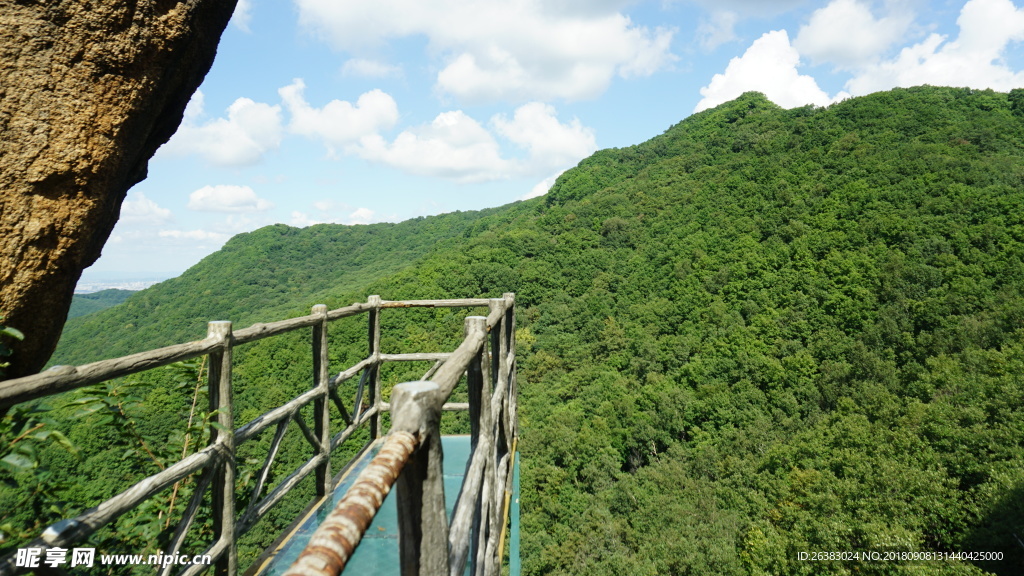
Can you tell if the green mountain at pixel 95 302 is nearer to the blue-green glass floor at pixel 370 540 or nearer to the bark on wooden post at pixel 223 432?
the blue-green glass floor at pixel 370 540

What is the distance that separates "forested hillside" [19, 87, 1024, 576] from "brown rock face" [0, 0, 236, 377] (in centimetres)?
537

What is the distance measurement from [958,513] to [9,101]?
80.0 feet

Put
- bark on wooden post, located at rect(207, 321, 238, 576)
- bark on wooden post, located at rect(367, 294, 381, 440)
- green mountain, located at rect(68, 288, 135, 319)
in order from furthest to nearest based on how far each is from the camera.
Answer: green mountain, located at rect(68, 288, 135, 319), bark on wooden post, located at rect(367, 294, 381, 440), bark on wooden post, located at rect(207, 321, 238, 576)

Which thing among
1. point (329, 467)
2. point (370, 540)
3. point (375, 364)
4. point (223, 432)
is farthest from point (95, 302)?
point (223, 432)

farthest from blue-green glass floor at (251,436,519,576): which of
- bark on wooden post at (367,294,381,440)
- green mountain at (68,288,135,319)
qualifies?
green mountain at (68,288,135,319)

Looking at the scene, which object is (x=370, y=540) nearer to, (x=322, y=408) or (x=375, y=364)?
(x=322, y=408)

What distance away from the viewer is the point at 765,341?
3388 cm

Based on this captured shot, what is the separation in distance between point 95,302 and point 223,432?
117 metres

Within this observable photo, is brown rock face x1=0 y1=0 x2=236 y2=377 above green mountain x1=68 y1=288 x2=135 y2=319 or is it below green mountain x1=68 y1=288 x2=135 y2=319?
above

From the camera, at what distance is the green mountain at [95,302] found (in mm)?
84644

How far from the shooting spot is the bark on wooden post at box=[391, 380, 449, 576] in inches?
39.4

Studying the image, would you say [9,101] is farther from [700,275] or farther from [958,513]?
[700,275]

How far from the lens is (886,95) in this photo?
57.2 meters

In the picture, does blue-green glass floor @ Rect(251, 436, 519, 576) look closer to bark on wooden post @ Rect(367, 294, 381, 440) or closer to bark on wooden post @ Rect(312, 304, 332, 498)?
bark on wooden post @ Rect(312, 304, 332, 498)
